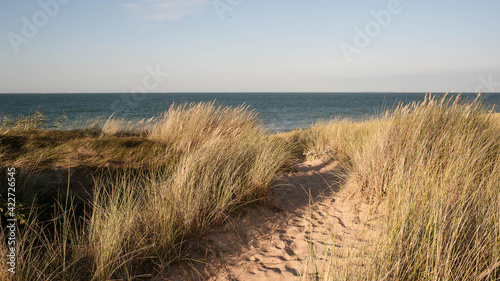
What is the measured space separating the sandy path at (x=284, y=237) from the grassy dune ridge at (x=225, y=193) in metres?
0.24

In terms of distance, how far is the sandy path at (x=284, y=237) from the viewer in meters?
2.72

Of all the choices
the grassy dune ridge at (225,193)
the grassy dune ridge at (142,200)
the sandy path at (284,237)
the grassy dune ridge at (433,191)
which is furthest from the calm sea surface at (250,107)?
the grassy dune ridge at (142,200)

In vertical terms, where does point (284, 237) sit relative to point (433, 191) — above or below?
below

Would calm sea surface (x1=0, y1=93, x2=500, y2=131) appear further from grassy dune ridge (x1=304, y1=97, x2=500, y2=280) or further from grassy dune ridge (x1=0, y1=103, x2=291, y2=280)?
grassy dune ridge (x1=0, y1=103, x2=291, y2=280)

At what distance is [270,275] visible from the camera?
2.68 m

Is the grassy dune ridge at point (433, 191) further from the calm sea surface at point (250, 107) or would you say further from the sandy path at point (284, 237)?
the calm sea surface at point (250, 107)

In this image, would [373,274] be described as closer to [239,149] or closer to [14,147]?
[239,149]

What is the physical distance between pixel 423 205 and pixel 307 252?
1251mm

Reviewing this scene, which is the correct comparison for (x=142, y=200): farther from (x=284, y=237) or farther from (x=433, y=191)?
(x=433, y=191)

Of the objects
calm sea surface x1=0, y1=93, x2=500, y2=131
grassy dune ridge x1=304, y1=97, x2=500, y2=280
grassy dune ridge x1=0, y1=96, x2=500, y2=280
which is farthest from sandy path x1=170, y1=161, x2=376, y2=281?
calm sea surface x1=0, y1=93, x2=500, y2=131

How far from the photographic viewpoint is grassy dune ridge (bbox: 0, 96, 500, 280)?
6.77ft

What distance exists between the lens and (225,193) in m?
3.61

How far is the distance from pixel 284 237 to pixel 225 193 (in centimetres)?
90

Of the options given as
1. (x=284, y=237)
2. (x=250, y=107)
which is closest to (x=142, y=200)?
(x=284, y=237)
